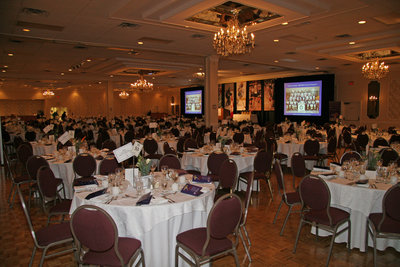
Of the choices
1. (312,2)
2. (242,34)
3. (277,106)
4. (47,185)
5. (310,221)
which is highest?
(312,2)

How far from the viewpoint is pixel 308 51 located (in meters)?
11.4

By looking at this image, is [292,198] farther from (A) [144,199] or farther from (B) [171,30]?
(B) [171,30]

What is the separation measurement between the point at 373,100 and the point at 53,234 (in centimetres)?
1799

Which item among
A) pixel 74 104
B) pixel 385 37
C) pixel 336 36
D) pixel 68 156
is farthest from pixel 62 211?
pixel 74 104

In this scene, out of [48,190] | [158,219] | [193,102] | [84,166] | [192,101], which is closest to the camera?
[158,219]

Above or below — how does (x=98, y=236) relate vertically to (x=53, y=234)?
above

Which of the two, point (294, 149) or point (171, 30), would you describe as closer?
point (171, 30)

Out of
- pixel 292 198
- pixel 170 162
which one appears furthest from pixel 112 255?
pixel 292 198

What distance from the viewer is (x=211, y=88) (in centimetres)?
1262

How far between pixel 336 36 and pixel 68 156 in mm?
8416

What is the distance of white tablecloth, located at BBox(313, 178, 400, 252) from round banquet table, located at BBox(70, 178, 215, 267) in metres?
1.74

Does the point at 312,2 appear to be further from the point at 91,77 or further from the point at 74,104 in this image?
the point at 74,104

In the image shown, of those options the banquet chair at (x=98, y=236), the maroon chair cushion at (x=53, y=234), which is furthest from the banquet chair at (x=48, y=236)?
the banquet chair at (x=98, y=236)

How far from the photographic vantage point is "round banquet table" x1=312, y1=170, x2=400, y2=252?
12.0ft
